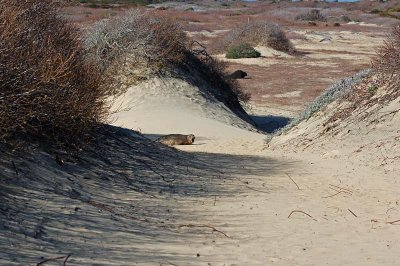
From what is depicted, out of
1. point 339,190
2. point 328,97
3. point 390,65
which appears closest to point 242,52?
point 328,97

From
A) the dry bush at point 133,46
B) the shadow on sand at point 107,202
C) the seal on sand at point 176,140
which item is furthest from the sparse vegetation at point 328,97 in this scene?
the dry bush at point 133,46

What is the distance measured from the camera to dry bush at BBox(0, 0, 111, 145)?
779 cm

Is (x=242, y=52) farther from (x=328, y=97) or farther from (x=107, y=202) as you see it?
(x=107, y=202)

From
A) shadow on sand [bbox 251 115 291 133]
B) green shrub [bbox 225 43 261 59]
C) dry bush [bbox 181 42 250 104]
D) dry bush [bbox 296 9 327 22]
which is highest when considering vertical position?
dry bush [bbox 181 42 250 104]

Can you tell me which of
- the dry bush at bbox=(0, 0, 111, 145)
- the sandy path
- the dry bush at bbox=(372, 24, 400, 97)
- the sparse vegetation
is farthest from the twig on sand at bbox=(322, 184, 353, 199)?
the sparse vegetation

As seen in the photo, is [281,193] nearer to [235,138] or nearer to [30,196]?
[30,196]

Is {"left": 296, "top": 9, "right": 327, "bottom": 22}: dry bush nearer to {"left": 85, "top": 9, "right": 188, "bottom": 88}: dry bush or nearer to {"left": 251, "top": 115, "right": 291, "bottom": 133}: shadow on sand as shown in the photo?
{"left": 251, "top": 115, "right": 291, "bottom": 133}: shadow on sand

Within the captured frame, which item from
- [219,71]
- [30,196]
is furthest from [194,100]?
[30,196]

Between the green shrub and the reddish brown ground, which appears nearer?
the reddish brown ground

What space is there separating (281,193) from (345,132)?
5.36m

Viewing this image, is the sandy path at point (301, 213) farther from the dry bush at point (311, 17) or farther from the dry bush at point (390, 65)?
the dry bush at point (311, 17)

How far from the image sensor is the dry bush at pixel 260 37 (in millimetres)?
43781

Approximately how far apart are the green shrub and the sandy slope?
2589 centimetres

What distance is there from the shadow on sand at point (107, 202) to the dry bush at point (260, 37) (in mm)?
33055
